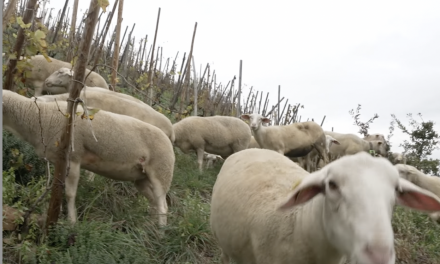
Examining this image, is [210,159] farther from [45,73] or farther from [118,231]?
[118,231]

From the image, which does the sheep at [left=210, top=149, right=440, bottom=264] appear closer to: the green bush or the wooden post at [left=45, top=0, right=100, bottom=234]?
the wooden post at [left=45, top=0, right=100, bottom=234]

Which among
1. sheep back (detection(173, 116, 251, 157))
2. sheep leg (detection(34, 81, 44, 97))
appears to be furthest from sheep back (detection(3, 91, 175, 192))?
sheep back (detection(173, 116, 251, 157))

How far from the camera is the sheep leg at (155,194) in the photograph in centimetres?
533

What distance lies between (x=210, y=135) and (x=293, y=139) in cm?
314

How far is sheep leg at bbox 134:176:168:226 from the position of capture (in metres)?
5.33

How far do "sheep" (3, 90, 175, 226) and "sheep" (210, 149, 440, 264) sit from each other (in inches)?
66.4

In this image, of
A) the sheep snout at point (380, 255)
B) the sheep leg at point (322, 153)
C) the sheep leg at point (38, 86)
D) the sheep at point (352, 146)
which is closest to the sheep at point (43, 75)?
the sheep leg at point (38, 86)

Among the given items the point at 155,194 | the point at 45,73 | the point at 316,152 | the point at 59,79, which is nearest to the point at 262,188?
the point at 155,194

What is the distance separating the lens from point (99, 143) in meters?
4.89

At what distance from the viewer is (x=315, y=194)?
243cm

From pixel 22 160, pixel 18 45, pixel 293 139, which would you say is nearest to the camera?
pixel 18 45

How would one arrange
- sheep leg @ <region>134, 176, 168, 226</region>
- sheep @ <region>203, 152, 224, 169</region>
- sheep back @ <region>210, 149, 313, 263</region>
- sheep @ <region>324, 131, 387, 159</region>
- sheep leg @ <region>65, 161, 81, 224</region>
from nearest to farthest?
sheep back @ <region>210, 149, 313, 263</region>, sheep leg @ <region>65, 161, 81, 224</region>, sheep leg @ <region>134, 176, 168, 226</region>, sheep @ <region>203, 152, 224, 169</region>, sheep @ <region>324, 131, 387, 159</region>

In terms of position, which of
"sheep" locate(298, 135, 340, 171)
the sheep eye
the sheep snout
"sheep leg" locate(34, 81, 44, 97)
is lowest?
"sheep" locate(298, 135, 340, 171)

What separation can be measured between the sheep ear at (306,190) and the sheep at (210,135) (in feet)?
26.0
